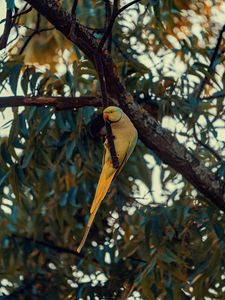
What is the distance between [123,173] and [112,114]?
1162 millimetres

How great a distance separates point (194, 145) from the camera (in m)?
2.42

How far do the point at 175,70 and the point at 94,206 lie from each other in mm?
1032

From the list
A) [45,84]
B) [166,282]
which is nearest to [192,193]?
[166,282]

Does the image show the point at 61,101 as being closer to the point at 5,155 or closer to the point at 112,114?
the point at 5,155

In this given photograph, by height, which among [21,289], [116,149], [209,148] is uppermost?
[116,149]

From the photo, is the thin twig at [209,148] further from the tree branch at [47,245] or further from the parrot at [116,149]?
the parrot at [116,149]

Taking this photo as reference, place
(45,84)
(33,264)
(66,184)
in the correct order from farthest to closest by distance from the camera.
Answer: (33,264) < (66,184) < (45,84)

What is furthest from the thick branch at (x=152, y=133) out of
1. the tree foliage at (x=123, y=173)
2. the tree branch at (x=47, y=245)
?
the tree branch at (x=47, y=245)

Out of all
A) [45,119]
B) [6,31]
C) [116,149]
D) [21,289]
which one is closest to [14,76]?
[45,119]

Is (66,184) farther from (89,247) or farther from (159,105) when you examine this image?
(159,105)

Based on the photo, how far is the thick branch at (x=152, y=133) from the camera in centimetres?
182

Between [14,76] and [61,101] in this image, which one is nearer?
[61,101]

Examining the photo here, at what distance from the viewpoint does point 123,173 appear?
8.66ft

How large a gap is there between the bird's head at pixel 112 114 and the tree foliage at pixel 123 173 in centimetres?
33
